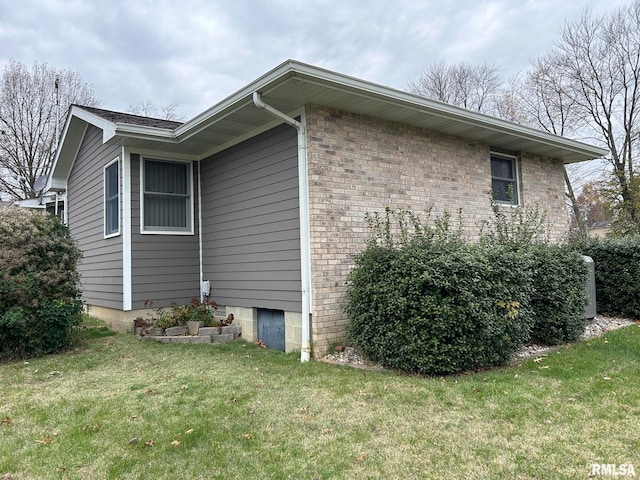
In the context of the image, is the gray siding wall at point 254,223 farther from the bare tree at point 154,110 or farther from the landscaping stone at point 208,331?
the bare tree at point 154,110

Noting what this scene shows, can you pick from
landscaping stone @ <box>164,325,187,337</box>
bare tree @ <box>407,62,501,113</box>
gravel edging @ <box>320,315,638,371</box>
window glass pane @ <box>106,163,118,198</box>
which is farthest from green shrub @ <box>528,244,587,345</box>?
bare tree @ <box>407,62,501,113</box>

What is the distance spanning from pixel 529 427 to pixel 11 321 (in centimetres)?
596

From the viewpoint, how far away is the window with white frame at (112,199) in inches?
313

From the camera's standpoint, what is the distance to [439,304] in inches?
184

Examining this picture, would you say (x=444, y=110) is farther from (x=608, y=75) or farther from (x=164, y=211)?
(x=608, y=75)

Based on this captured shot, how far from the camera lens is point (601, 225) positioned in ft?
90.6

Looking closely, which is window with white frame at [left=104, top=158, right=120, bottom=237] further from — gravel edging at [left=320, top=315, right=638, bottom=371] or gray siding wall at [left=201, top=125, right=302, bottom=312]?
gravel edging at [left=320, top=315, right=638, bottom=371]

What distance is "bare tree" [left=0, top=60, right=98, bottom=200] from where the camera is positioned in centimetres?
2089

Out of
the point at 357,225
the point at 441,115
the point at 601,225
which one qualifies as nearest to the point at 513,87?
the point at 601,225

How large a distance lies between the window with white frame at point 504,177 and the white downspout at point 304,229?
4304mm

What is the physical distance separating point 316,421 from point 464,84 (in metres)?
25.3

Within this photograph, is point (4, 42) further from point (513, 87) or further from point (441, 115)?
point (513, 87)

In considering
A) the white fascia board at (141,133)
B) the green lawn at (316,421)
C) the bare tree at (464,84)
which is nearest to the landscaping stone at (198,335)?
the green lawn at (316,421)

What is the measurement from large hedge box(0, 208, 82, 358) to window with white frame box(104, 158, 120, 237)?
1430mm
